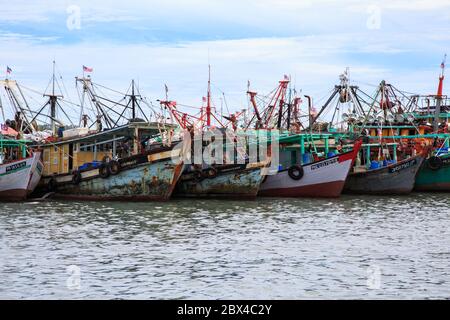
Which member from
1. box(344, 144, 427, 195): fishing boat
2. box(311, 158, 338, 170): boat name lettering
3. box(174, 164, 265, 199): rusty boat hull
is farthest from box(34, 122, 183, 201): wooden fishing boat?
box(344, 144, 427, 195): fishing boat

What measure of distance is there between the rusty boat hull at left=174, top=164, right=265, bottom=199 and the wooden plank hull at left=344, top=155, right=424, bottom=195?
21.6 feet

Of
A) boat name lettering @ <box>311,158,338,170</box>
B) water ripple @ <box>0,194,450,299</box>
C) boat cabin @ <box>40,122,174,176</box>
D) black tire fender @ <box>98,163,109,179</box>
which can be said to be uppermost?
boat cabin @ <box>40,122,174,176</box>

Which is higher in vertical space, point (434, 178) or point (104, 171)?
point (104, 171)

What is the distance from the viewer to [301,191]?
34.4 metres

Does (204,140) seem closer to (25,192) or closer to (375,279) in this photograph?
(25,192)

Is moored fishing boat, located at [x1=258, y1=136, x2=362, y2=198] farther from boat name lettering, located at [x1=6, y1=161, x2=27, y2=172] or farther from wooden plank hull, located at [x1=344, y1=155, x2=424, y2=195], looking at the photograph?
boat name lettering, located at [x1=6, y1=161, x2=27, y2=172]

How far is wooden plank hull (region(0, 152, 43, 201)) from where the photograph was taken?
103ft

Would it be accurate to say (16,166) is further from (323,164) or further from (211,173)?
(323,164)

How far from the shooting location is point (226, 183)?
33.1 metres

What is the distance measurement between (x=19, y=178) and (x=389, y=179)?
1845 cm

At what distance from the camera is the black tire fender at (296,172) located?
34.2 meters

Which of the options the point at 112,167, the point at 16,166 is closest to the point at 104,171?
the point at 112,167

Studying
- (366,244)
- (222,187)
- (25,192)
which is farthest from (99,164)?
(366,244)
